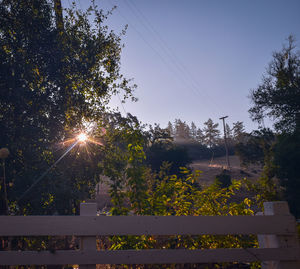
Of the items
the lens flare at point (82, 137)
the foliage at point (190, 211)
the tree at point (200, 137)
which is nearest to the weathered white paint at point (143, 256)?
the foliage at point (190, 211)

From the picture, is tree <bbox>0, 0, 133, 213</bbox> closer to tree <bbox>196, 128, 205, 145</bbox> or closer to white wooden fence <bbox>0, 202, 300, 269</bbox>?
white wooden fence <bbox>0, 202, 300, 269</bbox>

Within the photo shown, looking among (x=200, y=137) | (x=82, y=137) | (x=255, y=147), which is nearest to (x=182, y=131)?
(x=200, y=137)

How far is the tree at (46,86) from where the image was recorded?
20.1 ft

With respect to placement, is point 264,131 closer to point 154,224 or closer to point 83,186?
point 83,186

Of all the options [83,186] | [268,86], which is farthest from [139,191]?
[268,86]

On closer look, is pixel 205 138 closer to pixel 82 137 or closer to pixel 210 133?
pixel 210 133

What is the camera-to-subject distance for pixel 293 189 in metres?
15.5

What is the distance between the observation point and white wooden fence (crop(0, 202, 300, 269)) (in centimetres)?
248

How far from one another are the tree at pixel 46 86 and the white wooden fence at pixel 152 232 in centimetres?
366

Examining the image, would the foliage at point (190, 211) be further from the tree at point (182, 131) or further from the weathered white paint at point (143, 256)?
the tree at point (182, 131)

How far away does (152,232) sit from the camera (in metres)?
2.61

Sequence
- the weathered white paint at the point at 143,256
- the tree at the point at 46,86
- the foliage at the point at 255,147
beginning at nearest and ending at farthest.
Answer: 1. the weathered white paint at the point at 143,256
2. the tree at the point at 46,86
3. the foliage at the point at 255,147

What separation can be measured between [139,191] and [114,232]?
174 centimetres

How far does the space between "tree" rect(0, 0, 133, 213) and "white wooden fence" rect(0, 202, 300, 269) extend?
366cm
